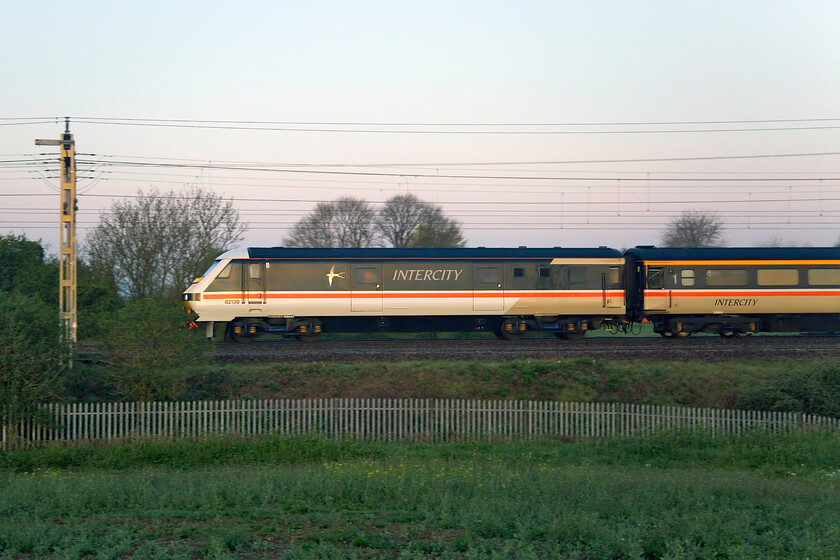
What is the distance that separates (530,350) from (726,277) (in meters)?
9.17

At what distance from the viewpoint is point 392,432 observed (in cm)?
1606

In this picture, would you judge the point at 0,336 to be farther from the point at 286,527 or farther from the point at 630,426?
the point at 630,426

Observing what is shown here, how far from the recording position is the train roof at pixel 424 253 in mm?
24422

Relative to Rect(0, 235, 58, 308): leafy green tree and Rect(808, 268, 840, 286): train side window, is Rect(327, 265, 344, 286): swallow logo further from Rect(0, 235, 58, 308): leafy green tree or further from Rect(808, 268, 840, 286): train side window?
Rect(808, 268, 840, 286): train side window

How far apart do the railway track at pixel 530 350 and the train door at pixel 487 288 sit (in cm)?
152

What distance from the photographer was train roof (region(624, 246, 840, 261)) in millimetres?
25922

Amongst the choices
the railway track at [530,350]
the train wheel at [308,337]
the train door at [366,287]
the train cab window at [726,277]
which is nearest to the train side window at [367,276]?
the train door at [366,287]

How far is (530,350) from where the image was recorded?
21.9 meters

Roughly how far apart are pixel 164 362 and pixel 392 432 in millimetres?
5857

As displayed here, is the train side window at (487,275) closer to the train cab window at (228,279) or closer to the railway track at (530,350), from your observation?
the railway track at (530,350)

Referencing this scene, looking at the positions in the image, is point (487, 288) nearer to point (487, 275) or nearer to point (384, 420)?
point (487, 275)

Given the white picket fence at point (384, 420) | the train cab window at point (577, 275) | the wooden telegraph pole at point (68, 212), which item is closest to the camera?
the white picket fence at point (384, 420)

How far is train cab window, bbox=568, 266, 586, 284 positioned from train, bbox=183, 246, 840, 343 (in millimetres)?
38

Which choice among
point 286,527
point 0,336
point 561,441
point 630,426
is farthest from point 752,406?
point 0,336
